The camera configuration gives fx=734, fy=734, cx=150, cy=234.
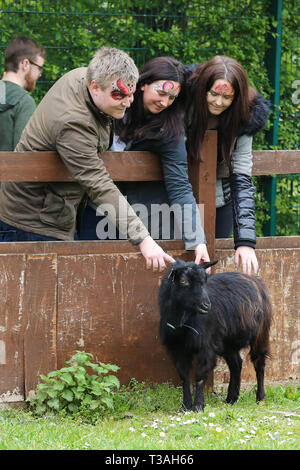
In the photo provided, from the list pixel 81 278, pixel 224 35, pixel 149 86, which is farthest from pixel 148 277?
pixel 224 35

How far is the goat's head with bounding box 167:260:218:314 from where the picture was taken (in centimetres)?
468

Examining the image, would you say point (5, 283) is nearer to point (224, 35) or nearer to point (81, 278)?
point (81, 278)

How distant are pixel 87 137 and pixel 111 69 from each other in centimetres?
44

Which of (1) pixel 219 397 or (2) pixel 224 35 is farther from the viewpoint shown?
(2) pixel 224 35

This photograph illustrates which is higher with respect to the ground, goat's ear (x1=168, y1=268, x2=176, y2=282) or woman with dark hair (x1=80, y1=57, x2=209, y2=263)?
woman with dark hair (x1=80, y1=57, x2=209, y2=263)

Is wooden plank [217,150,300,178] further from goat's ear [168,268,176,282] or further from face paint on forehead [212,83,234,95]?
goat's ear [168,268,176,282]

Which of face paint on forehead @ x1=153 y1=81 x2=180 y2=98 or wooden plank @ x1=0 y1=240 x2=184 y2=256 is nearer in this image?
face paint on forehead @ x1=153 y1=81 x2=180 y2=98

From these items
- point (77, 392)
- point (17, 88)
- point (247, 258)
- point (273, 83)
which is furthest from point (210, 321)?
point (273, 83)

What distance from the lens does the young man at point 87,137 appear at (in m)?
4.48

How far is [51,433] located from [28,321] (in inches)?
35.0

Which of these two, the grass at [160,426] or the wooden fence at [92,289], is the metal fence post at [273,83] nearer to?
the wooden fence at [92,289]

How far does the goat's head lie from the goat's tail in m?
0.70

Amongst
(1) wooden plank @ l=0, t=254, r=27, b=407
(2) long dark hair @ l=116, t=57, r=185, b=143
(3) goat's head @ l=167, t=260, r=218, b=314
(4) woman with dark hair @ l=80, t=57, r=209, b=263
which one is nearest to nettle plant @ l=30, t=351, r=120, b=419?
(1) wooden plank @ l=0, t=254, r=27, b=407

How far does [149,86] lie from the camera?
481cm
